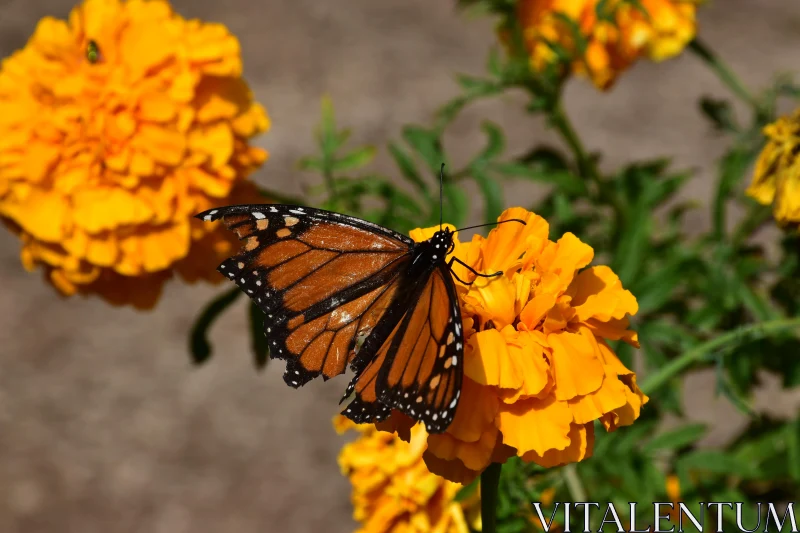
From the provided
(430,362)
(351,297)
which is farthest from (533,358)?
(351,297)

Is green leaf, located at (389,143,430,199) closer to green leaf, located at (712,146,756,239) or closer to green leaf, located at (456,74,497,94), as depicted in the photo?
green leaf, located at (456,74,497,94)

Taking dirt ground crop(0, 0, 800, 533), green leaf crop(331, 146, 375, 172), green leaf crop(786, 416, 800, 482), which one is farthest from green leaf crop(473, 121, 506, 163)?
dirt ground crop(0, 0, 800, 533)

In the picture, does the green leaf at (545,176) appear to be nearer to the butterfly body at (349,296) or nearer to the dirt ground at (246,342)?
the butterfly body at (349,296)

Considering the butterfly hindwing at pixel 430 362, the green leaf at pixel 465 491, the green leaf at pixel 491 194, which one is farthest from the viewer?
the green leaf at pixel 491 194

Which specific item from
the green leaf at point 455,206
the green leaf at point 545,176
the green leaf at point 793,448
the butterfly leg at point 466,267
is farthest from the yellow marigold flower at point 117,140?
the green leaf at point 793,448

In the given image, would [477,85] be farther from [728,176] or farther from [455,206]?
[728,176]

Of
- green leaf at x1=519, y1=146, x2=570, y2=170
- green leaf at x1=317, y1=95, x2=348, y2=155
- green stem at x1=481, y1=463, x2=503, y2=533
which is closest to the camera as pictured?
green stem at x1=481, y1=463, x2=503, y2=533

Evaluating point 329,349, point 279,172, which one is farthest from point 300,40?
point 329,349
